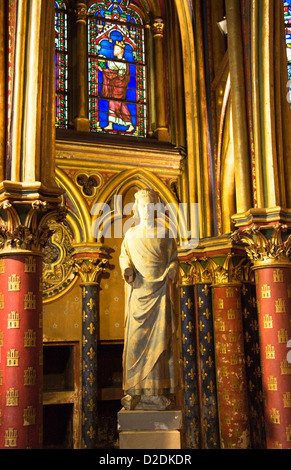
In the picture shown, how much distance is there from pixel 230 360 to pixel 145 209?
17.2ft

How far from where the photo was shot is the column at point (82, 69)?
12.5 m

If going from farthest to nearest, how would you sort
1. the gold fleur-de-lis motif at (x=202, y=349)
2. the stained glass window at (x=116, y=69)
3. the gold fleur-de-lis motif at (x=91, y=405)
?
the stained glass window at (x=116, y=69) → the gold fleur-de-lis motif at (x=202, y=349) → the gold fleur-de-lis motif at (x=91, y=405)

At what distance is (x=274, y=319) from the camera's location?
28.4ft

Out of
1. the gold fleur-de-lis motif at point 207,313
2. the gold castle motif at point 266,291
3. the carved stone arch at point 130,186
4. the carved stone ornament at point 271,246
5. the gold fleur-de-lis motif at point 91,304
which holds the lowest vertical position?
the gold fleur-de-lis motif at point 207,313

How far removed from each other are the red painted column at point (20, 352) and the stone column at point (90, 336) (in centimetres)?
404

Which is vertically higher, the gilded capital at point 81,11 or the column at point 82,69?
the gilded capital at point 81,11

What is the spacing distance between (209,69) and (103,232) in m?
3.90

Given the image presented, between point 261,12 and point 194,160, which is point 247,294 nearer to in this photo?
point 194,160

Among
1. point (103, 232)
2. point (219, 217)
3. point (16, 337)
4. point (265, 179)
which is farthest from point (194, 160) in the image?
point (16, 337)

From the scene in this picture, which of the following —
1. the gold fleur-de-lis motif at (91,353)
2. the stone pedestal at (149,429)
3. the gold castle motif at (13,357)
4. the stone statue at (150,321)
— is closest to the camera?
the stone pedestal at (149,429)

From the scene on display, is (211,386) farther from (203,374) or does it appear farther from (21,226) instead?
(21,226)

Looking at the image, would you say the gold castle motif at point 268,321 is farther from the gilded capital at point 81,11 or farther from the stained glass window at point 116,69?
the gilded capital at point 81,11

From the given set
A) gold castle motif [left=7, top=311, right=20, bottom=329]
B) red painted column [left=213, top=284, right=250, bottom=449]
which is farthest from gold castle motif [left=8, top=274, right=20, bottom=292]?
red painted column [left=213, top=284, right=250, bottom=449]

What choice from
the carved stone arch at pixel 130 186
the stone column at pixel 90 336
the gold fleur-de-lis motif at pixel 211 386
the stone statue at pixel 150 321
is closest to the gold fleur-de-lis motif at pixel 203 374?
the gold fleur-de-lis motif at pixel 211 386
